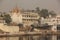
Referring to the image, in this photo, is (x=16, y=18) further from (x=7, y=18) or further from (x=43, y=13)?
(x=43, y=13)

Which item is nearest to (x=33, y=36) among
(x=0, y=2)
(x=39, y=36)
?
(x=39, y=36)

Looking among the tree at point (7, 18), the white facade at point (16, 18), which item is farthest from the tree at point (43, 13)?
the tree at point (7, 18)

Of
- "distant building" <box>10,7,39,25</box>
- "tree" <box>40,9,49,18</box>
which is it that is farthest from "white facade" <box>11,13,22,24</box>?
"tree" <box>40,9,49,18</box>

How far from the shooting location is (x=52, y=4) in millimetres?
1661

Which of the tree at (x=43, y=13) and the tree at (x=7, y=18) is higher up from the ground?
the tree at (x=43, y=13)

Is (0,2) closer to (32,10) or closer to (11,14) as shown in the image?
(11,14)

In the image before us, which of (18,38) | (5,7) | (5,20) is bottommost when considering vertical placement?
(18,38)

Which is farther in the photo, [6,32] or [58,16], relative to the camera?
[58,16]

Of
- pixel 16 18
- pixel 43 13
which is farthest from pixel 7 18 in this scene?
pixel 43 13

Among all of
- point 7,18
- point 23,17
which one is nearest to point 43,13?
point 23,17

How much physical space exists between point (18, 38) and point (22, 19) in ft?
0.66

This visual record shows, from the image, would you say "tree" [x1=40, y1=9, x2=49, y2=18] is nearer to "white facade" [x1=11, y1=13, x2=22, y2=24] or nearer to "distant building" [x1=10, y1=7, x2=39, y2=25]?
"distant building" [x1=10, y1=7, x2=39, y2=25]

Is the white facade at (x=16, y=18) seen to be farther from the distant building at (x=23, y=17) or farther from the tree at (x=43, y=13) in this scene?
the tree at (x=43, y=13)

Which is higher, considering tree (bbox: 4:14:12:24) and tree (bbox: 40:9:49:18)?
tree (bbox: 40:9:49:18)
